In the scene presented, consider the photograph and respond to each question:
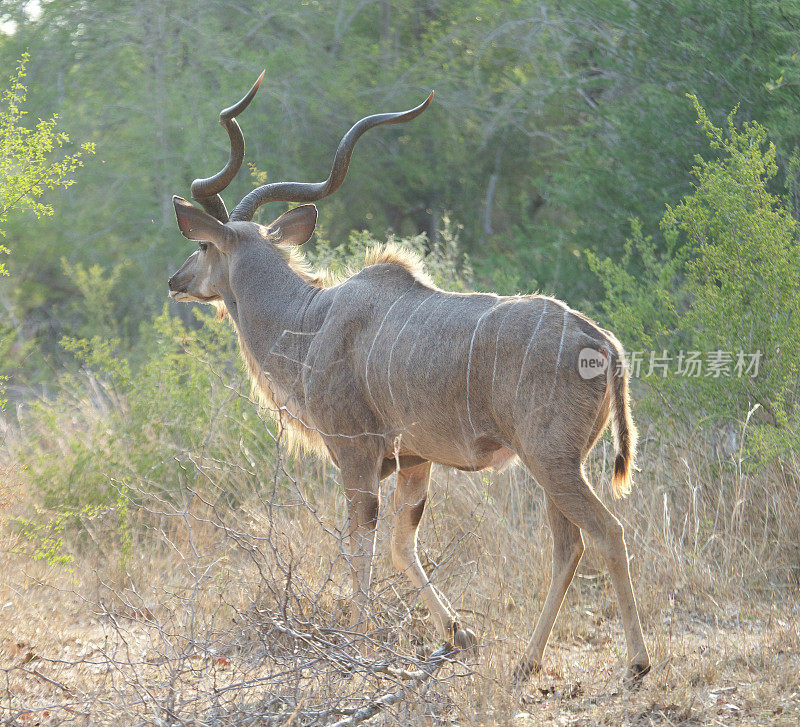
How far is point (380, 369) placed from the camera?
14.4 ft

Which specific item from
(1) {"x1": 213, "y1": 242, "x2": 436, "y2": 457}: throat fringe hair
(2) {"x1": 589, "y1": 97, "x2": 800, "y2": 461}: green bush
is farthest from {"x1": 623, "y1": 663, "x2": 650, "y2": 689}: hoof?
(2) {"x1": 589, "y1": 97, "x2": 800, "y2": 461}: green bush

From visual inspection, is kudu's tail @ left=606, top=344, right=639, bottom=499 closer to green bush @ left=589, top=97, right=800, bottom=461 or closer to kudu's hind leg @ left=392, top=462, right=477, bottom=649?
kudu's hind leg @ left=392, top=462, right=477, bottom=649

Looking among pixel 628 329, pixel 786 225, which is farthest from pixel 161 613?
pixel 786 225

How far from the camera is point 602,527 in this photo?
12.2ft

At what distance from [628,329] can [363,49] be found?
983cm

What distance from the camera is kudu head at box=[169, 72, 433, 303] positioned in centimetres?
529

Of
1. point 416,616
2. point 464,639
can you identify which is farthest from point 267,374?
point 464,639

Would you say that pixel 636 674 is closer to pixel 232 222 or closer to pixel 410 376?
pixel 410 376

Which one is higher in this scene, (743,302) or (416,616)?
(416,616)

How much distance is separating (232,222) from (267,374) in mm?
1022

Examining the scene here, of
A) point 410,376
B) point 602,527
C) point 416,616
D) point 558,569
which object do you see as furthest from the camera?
point 416,616

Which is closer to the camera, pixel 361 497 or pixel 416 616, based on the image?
pixel 361 497

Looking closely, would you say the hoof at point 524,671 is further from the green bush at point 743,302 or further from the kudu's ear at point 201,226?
the kudu's ear at point 201,226

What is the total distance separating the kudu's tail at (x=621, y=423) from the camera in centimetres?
380
